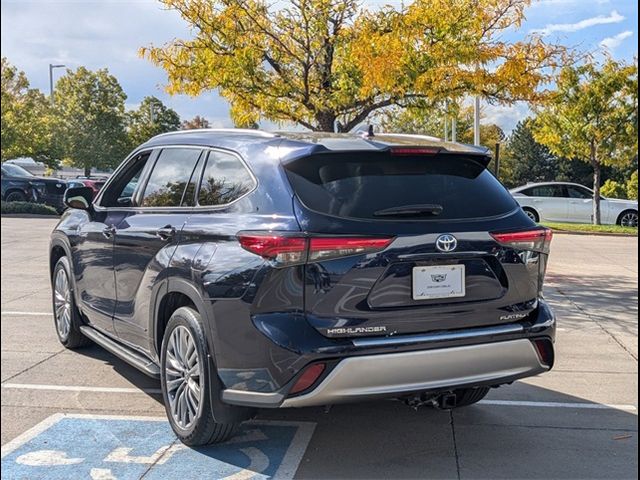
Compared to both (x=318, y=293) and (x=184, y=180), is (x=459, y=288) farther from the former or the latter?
(x=184, y=180)

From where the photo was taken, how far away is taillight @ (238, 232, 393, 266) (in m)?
3.51

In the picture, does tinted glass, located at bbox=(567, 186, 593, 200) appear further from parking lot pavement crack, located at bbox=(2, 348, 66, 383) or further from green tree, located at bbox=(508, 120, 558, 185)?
green tree, located at bbox=(508, 120, 558, 185)

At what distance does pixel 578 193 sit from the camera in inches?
870

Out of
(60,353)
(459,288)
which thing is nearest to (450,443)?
(459,288)

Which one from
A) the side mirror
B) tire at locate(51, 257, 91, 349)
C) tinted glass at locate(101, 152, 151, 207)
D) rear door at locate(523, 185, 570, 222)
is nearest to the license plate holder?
tinted glass at locate(101, 152, 151, 207)

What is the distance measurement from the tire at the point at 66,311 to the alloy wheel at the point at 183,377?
1997 millimetres

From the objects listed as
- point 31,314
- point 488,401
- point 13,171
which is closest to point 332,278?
point 488,401

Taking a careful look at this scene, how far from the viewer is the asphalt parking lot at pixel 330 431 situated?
12.7ft

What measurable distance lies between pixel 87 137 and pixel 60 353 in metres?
30.9

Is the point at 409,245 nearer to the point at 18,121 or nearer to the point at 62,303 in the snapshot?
the point at 62,303

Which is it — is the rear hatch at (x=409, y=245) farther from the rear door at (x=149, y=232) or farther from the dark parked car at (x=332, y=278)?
the rear door at (x=149, y=232)

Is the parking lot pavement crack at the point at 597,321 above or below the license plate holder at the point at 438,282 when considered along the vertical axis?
below

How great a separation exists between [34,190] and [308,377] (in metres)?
22.2

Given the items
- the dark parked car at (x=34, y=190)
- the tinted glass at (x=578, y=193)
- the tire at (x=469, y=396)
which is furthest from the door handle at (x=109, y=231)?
the dark parked car at (x=34, y=190)
